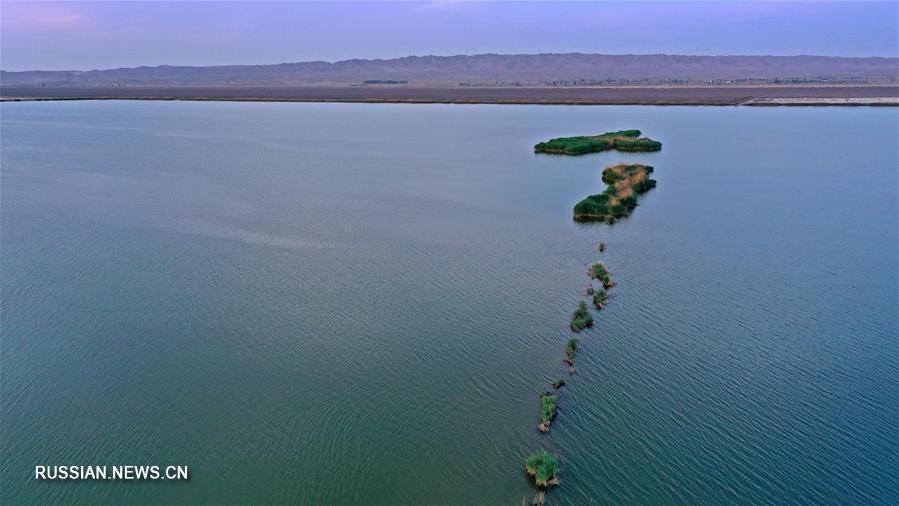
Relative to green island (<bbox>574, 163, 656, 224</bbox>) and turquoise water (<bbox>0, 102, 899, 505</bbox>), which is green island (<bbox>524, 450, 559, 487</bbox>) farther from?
green island (<bbox>574, 163, 656, 224</bbox>)

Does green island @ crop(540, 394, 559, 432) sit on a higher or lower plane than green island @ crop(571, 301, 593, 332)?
lower

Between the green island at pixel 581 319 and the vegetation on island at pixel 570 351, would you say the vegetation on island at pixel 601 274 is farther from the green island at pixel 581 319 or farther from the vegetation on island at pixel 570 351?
the vegetation on island at pixel 570 351

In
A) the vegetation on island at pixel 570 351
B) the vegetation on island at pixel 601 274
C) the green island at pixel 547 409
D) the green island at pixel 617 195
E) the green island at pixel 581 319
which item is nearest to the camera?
the green island at pixel 547 409

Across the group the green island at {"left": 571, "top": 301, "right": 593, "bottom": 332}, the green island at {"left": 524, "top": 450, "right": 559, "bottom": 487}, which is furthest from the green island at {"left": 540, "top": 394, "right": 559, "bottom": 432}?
the green island at {"left": 571, "top": 301, "right": 593, "bottom": 332}

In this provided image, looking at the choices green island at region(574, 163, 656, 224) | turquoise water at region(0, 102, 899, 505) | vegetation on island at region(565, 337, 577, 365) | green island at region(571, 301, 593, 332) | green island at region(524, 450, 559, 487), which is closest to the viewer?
green island at region(524, 450, 559, 487)

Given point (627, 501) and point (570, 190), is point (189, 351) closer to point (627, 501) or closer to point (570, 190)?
point (627, 501)

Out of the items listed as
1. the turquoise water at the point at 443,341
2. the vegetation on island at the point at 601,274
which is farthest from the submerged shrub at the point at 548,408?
the vegetation on island at the point at 601,274
